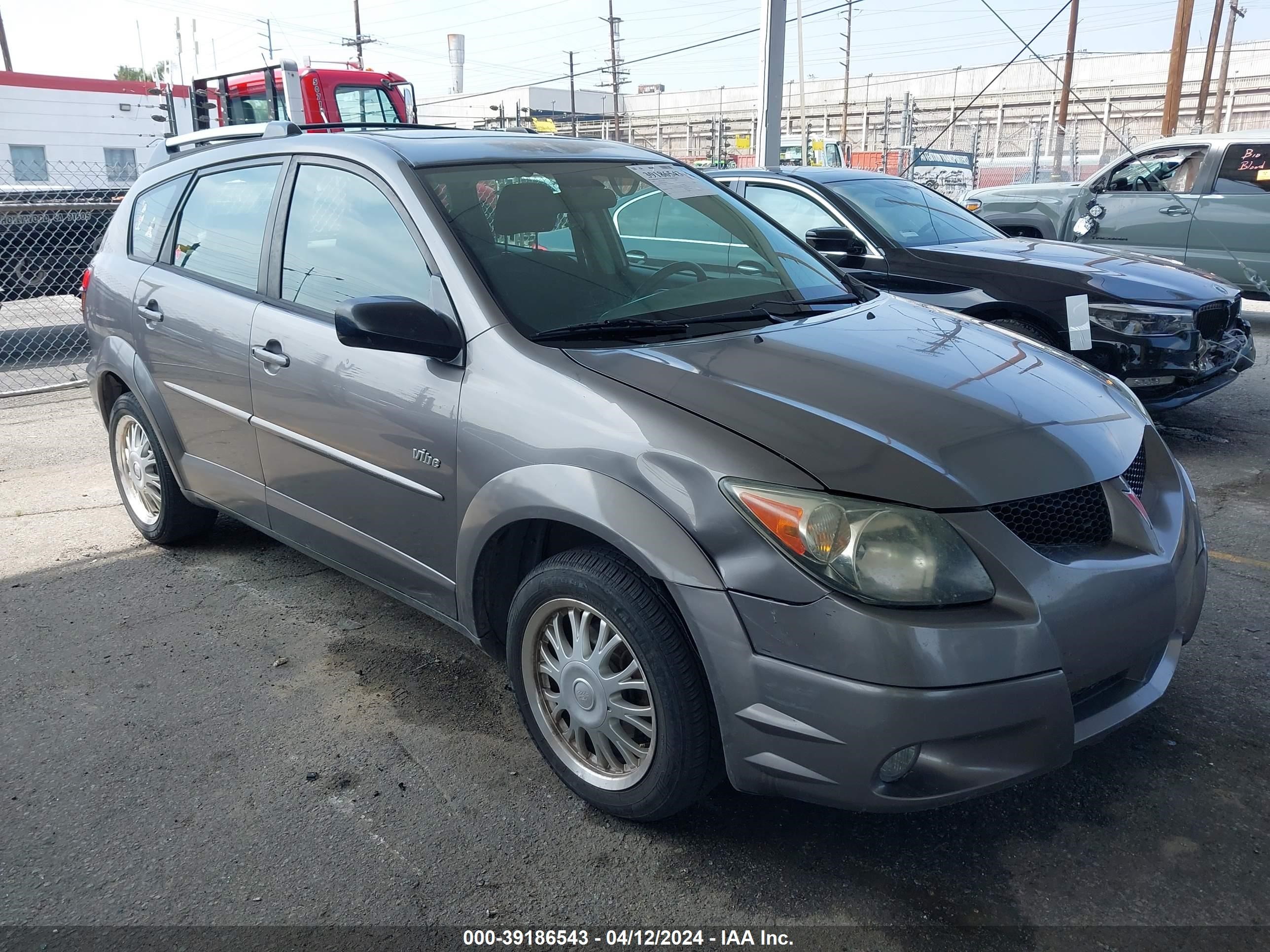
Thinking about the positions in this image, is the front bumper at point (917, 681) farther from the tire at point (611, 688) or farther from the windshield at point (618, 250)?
the windshield at point (618, 250)

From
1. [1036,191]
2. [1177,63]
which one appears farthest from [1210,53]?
[1036,191]

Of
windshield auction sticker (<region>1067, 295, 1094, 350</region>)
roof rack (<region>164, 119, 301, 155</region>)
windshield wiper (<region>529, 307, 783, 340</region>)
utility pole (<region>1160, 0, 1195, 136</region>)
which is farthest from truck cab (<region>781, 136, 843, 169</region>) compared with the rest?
windshield wiper (<region>529, 307, 783, 340</region>)

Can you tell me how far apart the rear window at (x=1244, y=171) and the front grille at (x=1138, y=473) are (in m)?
8.67

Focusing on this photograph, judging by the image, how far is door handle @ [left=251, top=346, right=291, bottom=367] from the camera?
3.35 meters

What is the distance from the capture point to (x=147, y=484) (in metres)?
4.61

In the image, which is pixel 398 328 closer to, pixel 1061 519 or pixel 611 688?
pixel 611 688

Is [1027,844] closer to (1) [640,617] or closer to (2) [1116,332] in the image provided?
(1) [640,617]

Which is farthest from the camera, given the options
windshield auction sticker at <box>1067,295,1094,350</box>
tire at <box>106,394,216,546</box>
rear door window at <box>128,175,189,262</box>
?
windshield auction sticker at <box>1067,295,1094,350</box>

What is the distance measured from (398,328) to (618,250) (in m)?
0.85

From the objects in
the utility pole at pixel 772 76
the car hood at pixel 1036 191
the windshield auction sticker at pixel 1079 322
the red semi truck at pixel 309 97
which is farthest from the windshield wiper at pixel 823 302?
the red semi truck at pixel 309 97

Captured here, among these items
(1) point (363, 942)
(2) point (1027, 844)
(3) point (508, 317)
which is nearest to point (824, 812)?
(2) point (1027, 844)

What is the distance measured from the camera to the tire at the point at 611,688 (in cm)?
233

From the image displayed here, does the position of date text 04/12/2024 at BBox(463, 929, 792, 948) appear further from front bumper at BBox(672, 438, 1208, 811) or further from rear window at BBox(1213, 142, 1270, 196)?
rear window at BBox(1213, 142, 1270, 196)

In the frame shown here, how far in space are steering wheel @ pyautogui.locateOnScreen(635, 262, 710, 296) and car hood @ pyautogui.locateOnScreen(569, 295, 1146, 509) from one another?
0.37 metres
